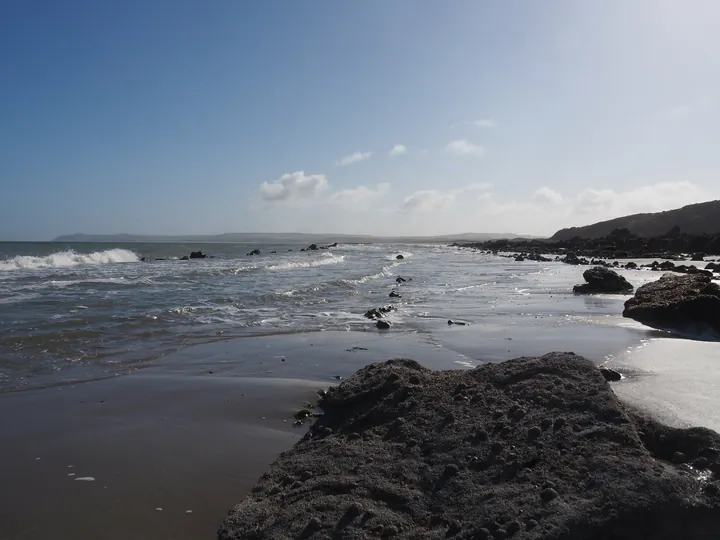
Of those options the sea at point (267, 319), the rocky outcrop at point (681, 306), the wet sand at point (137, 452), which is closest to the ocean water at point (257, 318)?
the sea at point (267, 319)

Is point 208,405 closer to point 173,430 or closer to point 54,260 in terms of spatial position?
point 173,430

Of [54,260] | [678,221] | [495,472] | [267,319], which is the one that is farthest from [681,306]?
[678,221]

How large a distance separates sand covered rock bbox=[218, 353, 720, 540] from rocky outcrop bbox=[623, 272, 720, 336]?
6.96 m

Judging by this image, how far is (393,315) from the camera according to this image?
13.4 m

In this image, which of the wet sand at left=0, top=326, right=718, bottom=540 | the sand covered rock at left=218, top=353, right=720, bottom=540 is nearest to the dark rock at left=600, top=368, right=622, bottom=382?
the wet sand at left=0, top=326, right=718, bottom=540

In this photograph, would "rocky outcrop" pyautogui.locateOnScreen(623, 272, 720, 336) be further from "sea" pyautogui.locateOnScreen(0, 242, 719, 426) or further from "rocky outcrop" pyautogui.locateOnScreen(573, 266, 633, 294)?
"rocky outcrop" pyautogui.locateOnScreen(573, 266, 633, 294)

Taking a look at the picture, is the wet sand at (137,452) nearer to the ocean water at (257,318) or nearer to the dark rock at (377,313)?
the ocean water at (257,318)

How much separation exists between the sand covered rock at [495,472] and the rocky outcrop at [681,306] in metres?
6.96

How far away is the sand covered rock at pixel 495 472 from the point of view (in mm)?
2865

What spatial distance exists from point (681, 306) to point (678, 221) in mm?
74286

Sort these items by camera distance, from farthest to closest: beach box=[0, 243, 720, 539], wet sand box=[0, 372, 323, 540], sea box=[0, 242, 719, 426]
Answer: sea box=[0, 242, 719, 426] < beach box=[0, 243, 720, 539] < wet sand box=[0, 372, 323, 540]

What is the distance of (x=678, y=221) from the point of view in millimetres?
72562

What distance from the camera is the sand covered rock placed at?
2.87 meters

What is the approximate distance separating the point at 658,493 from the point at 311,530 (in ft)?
6.96
